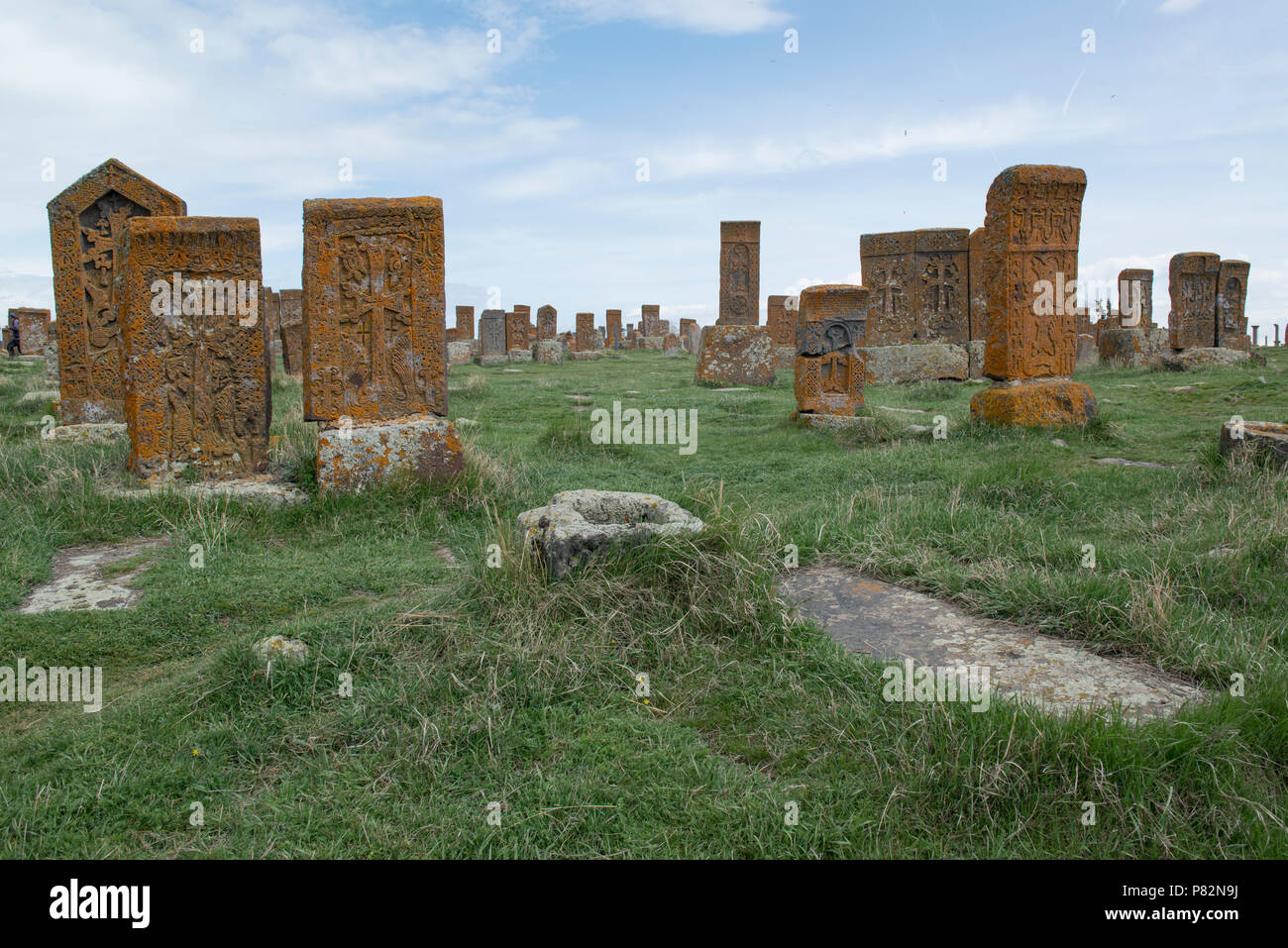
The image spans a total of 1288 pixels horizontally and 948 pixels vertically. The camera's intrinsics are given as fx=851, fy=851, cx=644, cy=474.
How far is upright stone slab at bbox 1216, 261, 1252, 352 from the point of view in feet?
55.6

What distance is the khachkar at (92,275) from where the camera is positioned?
793 centimetres

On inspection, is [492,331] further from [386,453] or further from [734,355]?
[386,453]

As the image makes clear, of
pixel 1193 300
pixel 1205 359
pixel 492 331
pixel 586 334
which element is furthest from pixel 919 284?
pixel 586 334

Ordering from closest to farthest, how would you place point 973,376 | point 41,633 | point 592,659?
point 592,659, point 41,633, point 973,376

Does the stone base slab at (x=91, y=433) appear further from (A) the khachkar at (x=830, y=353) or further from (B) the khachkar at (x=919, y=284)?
(B) the khachkar at (x=919, y=284)

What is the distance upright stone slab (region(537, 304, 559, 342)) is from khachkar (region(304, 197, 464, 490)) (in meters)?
23.1

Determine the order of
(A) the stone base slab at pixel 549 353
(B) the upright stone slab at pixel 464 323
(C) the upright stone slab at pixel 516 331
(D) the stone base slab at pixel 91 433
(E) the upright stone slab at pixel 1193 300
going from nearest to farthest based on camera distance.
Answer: (D) the stone base slab at pixel 91 433, (E) the upright stone slab at pixel 1193 300, (A) the stone base slab at pixel 549 353, (C) the upright stone slab at pixel 516 331, (B) the upright stone slab at pixel 464 323

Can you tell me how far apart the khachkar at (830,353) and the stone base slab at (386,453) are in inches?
200

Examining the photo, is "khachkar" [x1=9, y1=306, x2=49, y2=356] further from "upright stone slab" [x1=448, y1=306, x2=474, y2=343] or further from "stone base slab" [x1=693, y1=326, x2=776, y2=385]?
"stone base slab" [x1=693, y1=326, x2=776, y2=385]

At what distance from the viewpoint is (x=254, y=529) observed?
16.0ft

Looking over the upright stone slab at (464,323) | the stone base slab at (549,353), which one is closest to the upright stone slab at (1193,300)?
the stone base slab at (549,353)

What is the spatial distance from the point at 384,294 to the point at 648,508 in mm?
2784

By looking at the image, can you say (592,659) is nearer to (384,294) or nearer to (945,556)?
(945,556)
